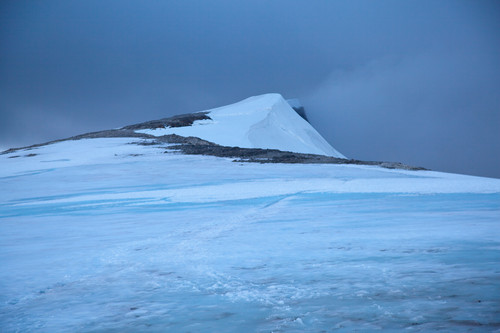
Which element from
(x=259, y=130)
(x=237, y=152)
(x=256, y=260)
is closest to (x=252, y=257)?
(x=256, y=260)

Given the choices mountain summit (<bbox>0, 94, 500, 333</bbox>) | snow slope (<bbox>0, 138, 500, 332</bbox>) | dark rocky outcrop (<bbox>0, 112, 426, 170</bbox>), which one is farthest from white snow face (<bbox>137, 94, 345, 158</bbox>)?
snow slope (<bbox>0, 138, 500, 332</bbox>)

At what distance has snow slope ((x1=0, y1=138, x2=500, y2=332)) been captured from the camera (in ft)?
5.75

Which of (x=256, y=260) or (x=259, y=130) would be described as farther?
(x=259, y=130)

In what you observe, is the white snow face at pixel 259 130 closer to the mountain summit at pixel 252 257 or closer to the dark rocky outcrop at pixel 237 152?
the dark rocky outcrop at pixel 237 152

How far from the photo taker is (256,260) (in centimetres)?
269

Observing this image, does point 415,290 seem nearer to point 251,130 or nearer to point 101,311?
point 101,311

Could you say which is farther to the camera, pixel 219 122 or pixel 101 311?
pixel 219 122

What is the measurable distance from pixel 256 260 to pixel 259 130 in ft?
55.0

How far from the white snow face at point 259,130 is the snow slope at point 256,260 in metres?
11.4

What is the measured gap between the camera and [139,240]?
3475 mm

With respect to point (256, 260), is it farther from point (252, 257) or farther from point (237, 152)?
point (237, 152)

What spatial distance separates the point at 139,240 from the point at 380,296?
213 centimetres

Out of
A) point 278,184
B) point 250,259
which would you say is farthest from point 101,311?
point 278,184

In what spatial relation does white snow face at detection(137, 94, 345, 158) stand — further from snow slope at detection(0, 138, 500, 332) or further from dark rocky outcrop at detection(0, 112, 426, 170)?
snow slope at detection(0, 138, 500, 332)
